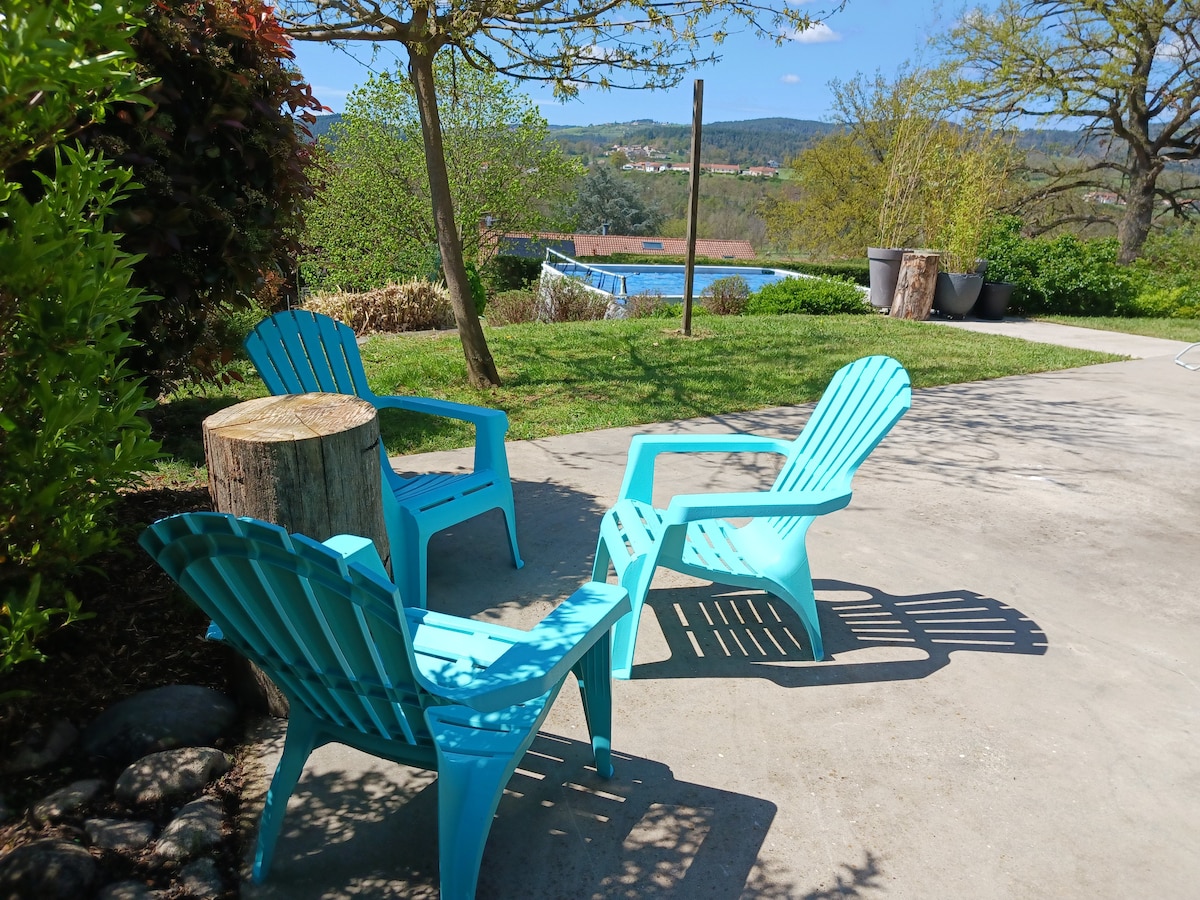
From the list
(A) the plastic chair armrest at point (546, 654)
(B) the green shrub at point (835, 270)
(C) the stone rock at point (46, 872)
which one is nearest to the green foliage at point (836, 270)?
(B) the green shrub at point (835, 270)

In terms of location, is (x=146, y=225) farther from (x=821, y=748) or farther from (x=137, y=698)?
(x=821, y=748)

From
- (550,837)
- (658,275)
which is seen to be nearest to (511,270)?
(658,275)

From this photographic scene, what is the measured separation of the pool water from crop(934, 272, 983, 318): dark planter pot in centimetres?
1226

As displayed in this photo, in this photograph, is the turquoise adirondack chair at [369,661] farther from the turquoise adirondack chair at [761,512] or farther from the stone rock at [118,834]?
the turquoise adirondack chair at [761,512]

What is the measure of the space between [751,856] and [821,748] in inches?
21.4

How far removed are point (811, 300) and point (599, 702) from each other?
36.5 feet

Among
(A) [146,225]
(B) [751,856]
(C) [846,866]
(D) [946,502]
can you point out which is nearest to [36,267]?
(A) [146,225]

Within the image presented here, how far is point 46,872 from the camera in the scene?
6.08 ft

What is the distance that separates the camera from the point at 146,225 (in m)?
3.11

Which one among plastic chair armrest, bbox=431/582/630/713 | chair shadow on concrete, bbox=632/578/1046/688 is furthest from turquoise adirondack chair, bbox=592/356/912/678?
plastic chair armrest, bbox=431/582/630/713

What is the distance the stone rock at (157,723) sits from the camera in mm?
2385

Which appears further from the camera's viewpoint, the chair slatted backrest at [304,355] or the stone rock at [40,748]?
the chair slatted backrest at [304,355]

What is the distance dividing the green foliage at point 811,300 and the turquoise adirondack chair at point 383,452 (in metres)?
9.21

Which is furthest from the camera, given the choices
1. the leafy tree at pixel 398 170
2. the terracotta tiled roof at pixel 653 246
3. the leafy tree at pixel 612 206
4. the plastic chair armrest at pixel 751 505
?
the leafy tree at pixel 612 206
